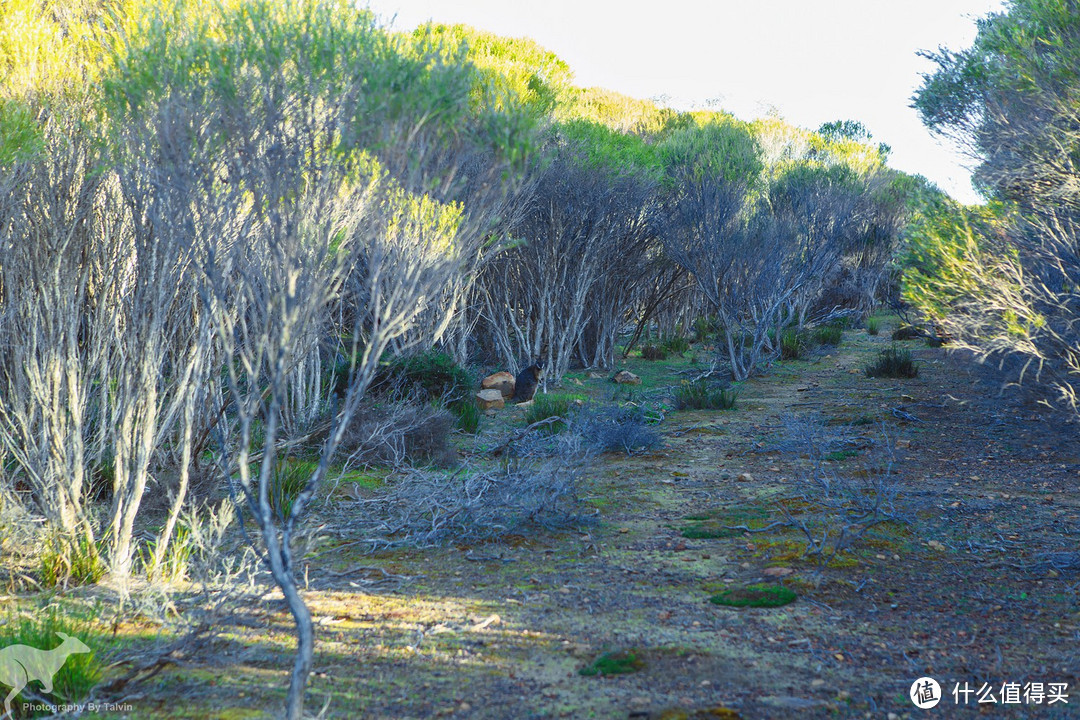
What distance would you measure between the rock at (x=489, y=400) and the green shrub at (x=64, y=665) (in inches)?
350

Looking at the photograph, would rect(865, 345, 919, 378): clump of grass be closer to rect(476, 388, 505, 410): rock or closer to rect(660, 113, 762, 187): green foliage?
rect(660, 113, 762, 187): green foliage

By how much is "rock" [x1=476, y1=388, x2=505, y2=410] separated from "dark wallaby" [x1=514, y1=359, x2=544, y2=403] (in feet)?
2.03

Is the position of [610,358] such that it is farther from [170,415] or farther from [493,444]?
[170,415]

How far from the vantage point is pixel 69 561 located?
4.88 metres

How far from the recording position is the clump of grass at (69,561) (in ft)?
16.0

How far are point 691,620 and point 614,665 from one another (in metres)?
0.84

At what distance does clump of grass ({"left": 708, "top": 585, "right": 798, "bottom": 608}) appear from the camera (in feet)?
15.6

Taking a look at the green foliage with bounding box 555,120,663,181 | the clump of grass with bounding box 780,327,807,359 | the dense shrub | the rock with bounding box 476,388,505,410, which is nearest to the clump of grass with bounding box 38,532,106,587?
the dense shrub

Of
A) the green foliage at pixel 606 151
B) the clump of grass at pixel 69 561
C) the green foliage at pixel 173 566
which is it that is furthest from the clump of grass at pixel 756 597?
the green foliage at pixel 606 151

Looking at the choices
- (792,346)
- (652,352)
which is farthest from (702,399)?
(792,346)

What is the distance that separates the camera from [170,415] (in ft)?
17.1

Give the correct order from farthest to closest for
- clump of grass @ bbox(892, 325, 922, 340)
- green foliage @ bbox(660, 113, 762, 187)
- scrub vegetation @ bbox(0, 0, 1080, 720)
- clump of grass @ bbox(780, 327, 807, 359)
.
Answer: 1. clump of grass @ bbox(892, 325, 922, 340)
2. clump of grass @ bbox(780, 327, 807, 359)
3. green foliage @ bbox(660, 113, 762, 187)
4. scrub vegetation @ bbox(0, 0, 1080, 720)

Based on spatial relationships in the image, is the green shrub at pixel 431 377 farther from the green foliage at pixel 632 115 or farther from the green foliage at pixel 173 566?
the green foliage at pixel 632 115

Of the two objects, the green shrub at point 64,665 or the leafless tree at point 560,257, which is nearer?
the green shrub at point 64,665
